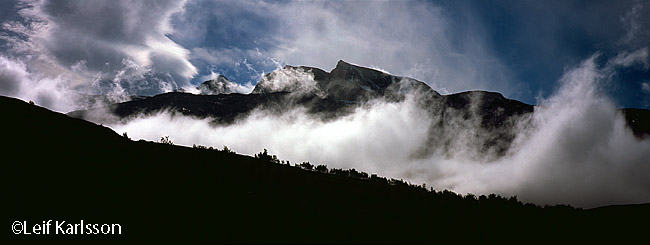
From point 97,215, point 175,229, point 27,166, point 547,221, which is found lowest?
point 547,221

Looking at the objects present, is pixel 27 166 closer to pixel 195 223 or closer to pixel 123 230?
pixel 123 230

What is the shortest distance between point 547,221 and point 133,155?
42615mm

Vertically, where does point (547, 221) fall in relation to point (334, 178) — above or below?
below

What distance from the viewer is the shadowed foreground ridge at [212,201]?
21.0m

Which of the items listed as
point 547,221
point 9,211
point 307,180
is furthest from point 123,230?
point 547,221

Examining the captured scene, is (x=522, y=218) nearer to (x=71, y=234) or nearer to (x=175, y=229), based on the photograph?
(x=175, y=229)

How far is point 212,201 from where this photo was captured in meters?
25.2

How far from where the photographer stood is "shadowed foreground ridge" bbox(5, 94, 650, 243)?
68.8ft

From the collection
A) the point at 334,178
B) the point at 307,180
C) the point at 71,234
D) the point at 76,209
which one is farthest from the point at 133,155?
the point at 334,178

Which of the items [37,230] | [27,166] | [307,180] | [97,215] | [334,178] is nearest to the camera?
[37,230]

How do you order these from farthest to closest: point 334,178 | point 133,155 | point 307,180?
point 334,178 → point 307,180 → point 133,155

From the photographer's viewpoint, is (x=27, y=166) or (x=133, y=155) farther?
(x=133, y=155)

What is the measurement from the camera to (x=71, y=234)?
745 inches

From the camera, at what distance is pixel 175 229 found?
20.6 metres
